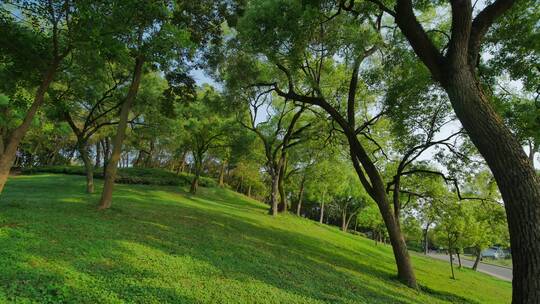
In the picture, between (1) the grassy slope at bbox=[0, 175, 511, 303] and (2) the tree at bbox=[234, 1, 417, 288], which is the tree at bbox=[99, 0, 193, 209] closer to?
(2) the tree at bbox=[234, 1, 417, 288]

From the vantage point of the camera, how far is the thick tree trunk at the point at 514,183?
12.1ft

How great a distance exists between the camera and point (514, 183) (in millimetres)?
3883

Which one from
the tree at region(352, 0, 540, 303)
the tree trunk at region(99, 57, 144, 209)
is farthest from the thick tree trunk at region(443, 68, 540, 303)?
the tree trunk at region(99, 57, 144, 209)

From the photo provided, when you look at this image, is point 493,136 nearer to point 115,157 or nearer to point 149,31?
point 149,31

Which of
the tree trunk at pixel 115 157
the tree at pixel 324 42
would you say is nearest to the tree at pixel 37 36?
the tree trunk at pixel 115 157

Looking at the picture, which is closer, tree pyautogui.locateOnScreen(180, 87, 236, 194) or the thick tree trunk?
the thick tree trunk

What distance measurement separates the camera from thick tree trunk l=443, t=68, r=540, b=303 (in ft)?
12.1

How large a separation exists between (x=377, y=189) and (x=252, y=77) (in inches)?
307

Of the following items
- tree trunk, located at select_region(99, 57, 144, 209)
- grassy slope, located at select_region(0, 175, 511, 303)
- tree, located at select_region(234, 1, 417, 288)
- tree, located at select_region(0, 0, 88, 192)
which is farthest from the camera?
tree trunk, located at select_region(99, 57, 144, 209)

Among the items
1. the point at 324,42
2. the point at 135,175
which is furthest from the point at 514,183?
the point at 135,175

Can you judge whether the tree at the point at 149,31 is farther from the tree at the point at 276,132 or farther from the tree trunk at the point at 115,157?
the tree at the point at 276,132

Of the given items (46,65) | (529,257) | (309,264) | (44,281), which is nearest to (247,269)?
(309,264)

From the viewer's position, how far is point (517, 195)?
3.85m

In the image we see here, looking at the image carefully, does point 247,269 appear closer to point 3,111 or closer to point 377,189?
point 377,189
